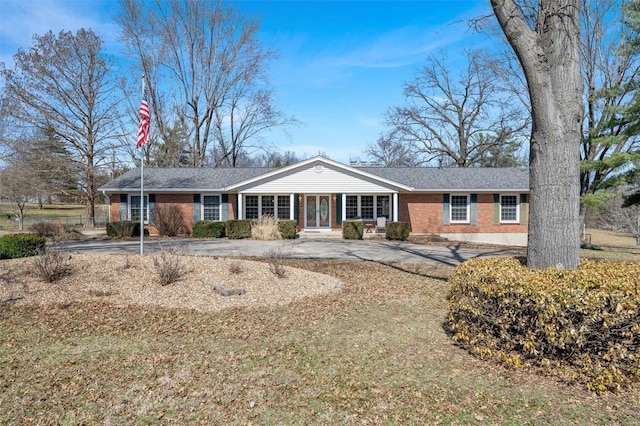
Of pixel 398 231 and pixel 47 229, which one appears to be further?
pixel 398 231

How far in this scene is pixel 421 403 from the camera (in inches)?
129

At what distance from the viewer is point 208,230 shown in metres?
18.5

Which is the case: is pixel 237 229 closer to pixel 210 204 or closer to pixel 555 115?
pixel 210 204

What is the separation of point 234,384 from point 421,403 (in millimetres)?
1738

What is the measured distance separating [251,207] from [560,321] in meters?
18.1

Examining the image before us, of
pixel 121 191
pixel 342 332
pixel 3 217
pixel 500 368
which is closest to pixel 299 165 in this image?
pixel 121 191

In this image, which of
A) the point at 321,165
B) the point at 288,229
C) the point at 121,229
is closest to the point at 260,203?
the point at 288,229

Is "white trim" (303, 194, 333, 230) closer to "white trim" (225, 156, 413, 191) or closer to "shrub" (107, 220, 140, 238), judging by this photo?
"white trim" (225, 156, 413, 191)

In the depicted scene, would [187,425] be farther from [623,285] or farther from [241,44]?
[241,44]

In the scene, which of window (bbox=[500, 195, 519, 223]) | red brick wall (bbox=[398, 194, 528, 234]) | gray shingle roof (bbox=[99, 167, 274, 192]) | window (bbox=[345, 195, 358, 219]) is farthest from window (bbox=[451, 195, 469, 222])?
gray shingle roof (bbox=[99, 167, 274, 192])

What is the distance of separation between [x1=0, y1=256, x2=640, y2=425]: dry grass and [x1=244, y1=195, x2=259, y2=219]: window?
14.6 m

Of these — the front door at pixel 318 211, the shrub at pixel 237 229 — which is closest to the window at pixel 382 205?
the front door at pixel 318 211

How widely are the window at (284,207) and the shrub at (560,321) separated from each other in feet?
54.5

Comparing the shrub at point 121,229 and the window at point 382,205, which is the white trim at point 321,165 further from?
the shrub at point 121,229
